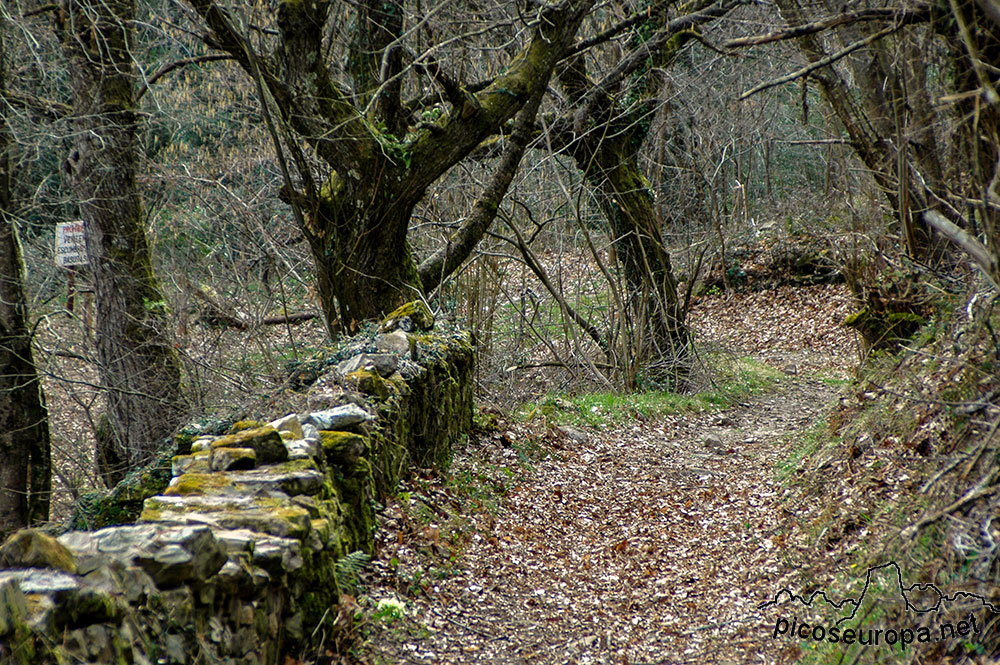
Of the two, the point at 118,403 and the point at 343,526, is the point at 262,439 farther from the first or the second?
the point at 118,403

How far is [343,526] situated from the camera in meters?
4.64

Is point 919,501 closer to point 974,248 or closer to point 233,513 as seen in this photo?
point 974,248

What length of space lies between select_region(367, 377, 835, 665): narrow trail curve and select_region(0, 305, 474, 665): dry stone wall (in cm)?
68

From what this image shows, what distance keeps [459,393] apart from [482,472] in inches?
31.9

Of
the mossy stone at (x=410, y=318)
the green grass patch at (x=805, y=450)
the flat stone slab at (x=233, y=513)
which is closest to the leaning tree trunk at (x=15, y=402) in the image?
the mossy stone at (x=410, y=318)

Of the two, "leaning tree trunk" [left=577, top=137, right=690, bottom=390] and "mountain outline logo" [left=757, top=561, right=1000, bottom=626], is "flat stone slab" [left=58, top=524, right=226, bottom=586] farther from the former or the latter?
"leaning tree trunk" [left=577, top=137, right=690, bottom=390]

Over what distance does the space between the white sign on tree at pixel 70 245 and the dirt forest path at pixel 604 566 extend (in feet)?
14.8

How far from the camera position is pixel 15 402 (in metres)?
7.75

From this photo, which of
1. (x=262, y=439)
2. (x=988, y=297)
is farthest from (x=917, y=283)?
(x=262, y=439)

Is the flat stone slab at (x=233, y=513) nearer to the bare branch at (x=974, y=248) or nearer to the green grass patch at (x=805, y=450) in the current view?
the bare branch at (x=974, y=248)

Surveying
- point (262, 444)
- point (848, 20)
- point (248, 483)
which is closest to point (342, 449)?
point (262, 444)

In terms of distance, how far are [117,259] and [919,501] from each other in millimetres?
7778

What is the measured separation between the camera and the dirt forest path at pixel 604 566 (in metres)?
4.54

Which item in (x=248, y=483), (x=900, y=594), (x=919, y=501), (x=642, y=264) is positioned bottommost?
(x=900, y=594)
